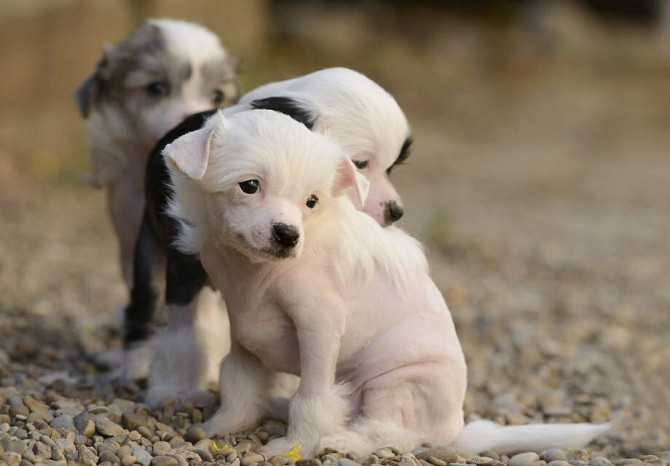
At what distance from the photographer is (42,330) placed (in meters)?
5.60

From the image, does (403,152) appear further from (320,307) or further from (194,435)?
(194,435)

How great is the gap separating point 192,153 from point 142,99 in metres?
1.72

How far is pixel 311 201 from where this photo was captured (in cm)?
350

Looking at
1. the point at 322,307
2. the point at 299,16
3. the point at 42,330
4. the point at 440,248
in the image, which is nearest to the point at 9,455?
the point at 322,307

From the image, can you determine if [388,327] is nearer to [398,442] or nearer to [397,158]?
[398,442]

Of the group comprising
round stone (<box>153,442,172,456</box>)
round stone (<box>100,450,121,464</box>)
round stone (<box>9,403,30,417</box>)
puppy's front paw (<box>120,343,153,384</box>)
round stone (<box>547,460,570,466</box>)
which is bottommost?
puppy's front paw (<box>120,343,153,384</box>)

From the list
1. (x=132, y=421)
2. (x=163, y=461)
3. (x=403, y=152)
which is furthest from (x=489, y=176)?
(x=163, y=461)

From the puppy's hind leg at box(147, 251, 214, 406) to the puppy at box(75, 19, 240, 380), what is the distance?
0.84 meters

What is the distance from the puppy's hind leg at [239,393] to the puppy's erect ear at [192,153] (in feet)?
2.90

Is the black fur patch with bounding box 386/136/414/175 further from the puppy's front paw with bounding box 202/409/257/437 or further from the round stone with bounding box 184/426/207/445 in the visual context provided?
the round stone with bounding box 184/426/207/445

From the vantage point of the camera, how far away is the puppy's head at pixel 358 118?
13.3ft

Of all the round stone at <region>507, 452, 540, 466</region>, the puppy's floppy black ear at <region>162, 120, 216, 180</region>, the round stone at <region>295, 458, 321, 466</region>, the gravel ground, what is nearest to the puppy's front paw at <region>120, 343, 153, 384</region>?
the gravel ground

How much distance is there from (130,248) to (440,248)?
410 centimetres

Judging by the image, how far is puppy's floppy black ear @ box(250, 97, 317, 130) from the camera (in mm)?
4008
